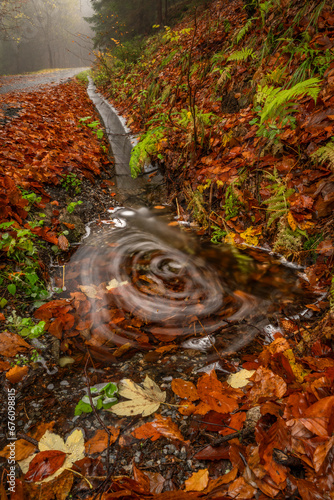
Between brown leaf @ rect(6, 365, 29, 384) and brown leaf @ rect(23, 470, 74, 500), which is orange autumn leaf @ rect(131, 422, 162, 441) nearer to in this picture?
brown leaf @ rect(23, 470, 74, 500)

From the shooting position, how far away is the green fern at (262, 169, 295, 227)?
282 cm

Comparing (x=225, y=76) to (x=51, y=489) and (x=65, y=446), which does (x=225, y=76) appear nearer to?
(x=65, y=446)

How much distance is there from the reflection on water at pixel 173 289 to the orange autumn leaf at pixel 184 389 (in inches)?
17.1

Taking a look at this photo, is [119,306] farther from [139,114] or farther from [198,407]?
[139,114]

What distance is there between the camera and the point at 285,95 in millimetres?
2871

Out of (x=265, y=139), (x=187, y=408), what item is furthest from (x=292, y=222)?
(x=187, y=408)

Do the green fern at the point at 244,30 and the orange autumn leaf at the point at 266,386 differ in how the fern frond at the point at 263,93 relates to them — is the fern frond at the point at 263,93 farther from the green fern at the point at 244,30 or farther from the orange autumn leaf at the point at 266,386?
the orange autumn leaf at the point at 266,386

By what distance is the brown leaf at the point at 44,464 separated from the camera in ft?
3.68

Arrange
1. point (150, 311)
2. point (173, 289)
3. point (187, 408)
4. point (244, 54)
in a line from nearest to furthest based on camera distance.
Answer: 1. point (187, 408)
2. point (150, 311)
3. point (173, 289)
4. point (244, 54)

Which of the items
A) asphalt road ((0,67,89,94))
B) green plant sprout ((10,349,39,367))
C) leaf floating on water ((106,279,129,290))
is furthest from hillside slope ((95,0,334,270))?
asphalt road ((0,67,89,94))

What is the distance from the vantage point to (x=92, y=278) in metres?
2.73

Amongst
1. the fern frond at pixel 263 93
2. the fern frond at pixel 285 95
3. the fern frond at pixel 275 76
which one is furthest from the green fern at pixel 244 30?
the fern frond at pixel 285 95

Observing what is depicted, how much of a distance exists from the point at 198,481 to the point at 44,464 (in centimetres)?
71

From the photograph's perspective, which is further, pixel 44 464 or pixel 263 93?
pixel 263 93
